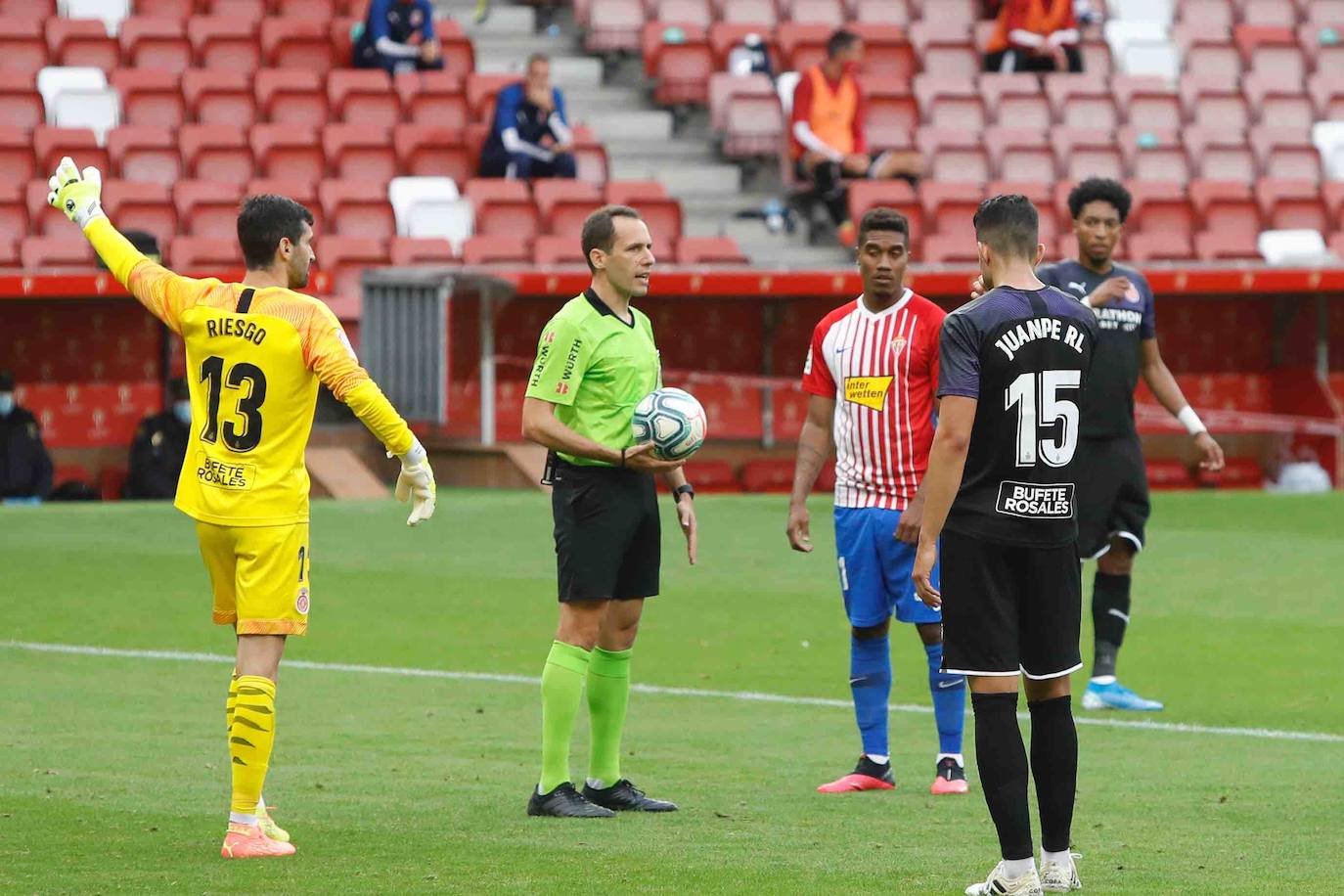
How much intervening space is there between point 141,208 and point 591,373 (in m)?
13.0

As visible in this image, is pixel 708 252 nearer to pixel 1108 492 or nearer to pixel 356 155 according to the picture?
pixel 356 155

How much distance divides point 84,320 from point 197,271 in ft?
4.75

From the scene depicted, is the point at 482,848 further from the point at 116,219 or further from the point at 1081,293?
the point at 116,219

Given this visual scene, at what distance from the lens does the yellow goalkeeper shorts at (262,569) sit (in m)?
6.42

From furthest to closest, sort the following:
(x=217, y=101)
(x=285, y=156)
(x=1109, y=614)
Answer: (x=217, y=101)
(x=285, y=156)
(x=1109, y=614)

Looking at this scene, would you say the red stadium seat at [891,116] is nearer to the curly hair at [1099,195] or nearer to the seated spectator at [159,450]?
the seated spectator at [159,450]

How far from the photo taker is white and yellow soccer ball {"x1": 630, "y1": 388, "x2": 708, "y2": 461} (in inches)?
277

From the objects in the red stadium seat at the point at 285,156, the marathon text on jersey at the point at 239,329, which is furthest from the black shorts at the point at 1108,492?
the red stadium seat at the point at 285,156

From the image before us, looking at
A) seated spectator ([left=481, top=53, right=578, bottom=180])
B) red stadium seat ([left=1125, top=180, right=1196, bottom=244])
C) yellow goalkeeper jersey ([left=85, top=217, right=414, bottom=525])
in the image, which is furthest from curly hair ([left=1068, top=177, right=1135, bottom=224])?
red stadium seat ([left=1125, top=180, right=1196, bottom=244])

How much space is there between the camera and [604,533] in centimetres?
713

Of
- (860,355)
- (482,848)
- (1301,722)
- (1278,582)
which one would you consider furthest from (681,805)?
(1278,582)

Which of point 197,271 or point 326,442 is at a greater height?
point 197,271

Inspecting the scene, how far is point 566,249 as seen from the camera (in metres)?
19.5

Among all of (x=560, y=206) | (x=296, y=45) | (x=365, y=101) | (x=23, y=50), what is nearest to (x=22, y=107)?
(x=23, y=50)
